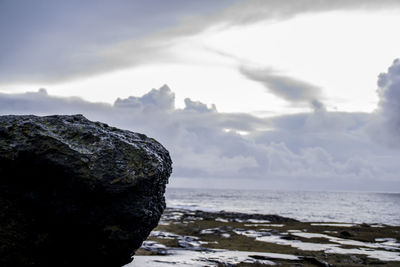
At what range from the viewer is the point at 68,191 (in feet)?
22.6

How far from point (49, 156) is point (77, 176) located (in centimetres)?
69

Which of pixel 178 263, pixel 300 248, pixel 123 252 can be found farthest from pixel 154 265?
pixel 300 248

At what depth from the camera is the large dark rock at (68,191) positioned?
6723 mm

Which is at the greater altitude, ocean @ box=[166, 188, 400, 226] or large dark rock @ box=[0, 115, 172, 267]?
large dark rock @ box=[0, 115, 172, 267]

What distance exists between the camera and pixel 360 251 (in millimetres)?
15641

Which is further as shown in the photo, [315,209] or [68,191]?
[315,209]

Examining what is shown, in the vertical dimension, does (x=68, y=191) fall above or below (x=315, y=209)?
above

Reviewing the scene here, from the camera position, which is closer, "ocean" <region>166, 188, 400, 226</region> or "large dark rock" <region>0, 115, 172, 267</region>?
"large dark rock" <region>0, 115, 172, 267</region>

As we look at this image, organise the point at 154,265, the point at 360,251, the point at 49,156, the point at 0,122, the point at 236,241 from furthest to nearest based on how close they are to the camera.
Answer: the point at 236,241
the point at 360,251
the point at 154,265
the point at 0,122
the point at 49,156

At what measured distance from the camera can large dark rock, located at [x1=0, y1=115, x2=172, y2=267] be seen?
672 centimetres

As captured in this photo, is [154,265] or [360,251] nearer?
[154,265]

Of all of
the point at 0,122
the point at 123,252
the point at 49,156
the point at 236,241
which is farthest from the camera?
the point at 236,241

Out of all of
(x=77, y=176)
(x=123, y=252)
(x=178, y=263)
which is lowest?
(x=178, y=263)

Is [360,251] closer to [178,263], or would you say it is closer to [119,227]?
[178,263]
